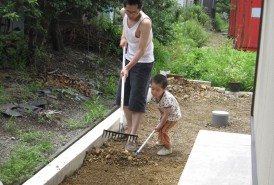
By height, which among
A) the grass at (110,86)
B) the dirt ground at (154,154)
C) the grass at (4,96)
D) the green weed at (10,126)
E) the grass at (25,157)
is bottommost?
the dirt ground at (154,154)

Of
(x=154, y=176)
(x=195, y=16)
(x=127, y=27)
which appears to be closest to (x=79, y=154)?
(x=154, y=176)

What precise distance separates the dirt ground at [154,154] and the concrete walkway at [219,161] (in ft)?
1.14

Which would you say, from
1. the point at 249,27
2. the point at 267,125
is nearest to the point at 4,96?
the point at 267,125

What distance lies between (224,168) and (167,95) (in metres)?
1.16

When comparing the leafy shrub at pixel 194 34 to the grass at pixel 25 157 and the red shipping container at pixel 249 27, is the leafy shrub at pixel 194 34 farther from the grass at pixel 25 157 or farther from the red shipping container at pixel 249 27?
the grass at pixel 25 157

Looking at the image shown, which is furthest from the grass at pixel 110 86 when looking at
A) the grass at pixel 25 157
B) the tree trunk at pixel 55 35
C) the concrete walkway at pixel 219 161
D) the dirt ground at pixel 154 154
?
the concrete walkway at pixel 219 161

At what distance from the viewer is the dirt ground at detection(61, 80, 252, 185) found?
429 centimetres

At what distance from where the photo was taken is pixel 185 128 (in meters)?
6.16

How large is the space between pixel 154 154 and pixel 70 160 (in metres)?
1.15

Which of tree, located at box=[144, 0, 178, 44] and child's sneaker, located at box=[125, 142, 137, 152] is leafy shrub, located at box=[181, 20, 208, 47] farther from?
child's sneaker, located at box=[125, 142, 137, 152]

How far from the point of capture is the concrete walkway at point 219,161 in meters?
3.68

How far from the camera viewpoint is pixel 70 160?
4207mm

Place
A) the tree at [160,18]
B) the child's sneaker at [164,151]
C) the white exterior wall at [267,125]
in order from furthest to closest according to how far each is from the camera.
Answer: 1. the tree at [160,18]
2. the child's sneaker at [164,151]
3. the white exterior wall at [267,125]

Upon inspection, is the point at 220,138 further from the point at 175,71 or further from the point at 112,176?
the point at 175,71
